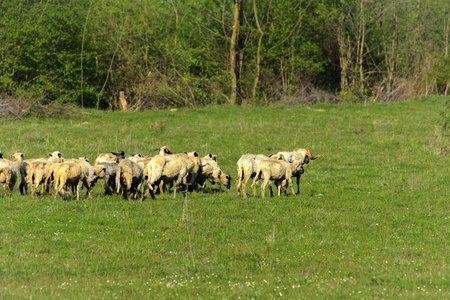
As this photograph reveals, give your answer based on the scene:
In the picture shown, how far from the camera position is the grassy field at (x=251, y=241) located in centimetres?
848

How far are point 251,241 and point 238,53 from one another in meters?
35.6

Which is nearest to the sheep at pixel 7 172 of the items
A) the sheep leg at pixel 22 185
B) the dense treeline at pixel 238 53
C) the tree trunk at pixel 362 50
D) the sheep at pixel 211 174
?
the sheep leg at pixel 22 185

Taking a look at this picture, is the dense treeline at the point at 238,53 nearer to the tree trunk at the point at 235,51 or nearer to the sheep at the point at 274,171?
the tree trunk at the point at 235,51

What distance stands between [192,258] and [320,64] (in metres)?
39.7

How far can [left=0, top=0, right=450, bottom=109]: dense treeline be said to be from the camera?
44438 millimetres

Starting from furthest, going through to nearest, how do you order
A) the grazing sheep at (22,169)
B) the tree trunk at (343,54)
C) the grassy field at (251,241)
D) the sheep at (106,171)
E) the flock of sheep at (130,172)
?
the tree trunk at (343,54)
the grazing sheep at (22,169)
the sheep at (106,171)
the flock of sheep at (130,172)
the grassy field at (251,241)

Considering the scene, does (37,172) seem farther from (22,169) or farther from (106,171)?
(106,171)

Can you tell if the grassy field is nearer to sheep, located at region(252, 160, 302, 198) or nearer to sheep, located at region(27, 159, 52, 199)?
sheep, located at region(27, 159, 52, 199)

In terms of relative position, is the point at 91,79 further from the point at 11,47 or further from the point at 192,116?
the point at 192,116

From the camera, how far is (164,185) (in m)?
17.4

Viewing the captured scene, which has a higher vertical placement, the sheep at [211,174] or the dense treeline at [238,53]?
the dense treeline at [238,53]

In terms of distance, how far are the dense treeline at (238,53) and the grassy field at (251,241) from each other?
22.3m

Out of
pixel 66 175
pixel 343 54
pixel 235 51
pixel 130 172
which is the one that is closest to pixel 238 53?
pixel 235 51

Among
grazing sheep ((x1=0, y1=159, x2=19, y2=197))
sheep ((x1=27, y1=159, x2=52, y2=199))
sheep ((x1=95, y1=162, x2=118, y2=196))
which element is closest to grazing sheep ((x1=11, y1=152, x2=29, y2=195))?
grazing sheep ((x1=0, y1=159, x2=19, y2=197))
